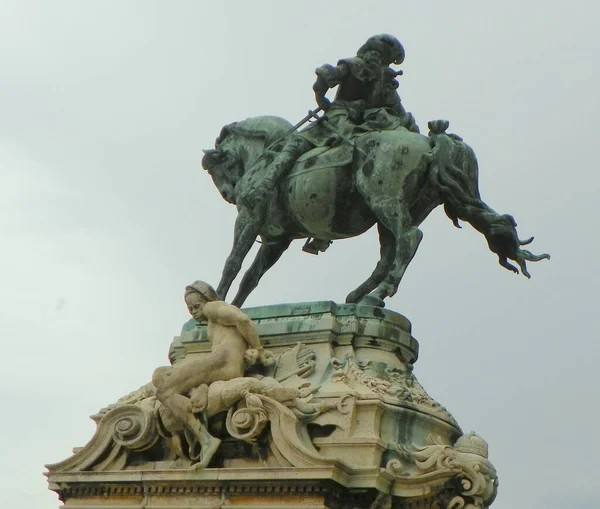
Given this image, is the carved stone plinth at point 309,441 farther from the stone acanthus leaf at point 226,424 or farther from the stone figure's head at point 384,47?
the stone figure's head at point 384,47

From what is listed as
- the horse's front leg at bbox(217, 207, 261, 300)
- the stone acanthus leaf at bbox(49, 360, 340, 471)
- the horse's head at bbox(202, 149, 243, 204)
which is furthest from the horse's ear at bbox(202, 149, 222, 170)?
the stone acanthus leaf at bbox(49, 360, 340, 471)

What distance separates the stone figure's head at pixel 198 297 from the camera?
16.8 meters

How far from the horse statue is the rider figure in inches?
6.3

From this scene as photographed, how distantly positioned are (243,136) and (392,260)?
2494mm

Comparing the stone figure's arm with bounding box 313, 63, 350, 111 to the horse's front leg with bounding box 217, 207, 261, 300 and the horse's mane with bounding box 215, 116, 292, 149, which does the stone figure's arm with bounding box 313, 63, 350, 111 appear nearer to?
the horse's mane with bounding box 215, 116, 292, 149

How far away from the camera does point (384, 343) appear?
1666 centimetres

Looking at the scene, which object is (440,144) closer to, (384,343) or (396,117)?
(396,117)

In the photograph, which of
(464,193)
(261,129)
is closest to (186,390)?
(261,129)

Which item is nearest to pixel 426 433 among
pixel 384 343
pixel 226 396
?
pixel 384 343

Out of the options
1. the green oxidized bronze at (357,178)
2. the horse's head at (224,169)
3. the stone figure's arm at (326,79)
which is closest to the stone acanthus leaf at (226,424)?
the green oxidized bronze at (357,178)

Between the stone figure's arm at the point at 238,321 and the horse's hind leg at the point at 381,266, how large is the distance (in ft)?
5.86

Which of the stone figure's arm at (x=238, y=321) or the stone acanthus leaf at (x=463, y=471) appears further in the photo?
the stone figure's arm at (x=238, y=321)

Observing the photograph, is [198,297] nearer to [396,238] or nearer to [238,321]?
[238,321]

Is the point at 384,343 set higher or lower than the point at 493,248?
lower
